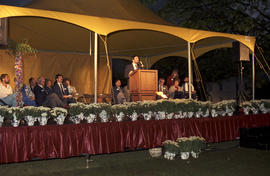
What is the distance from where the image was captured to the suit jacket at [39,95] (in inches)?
340

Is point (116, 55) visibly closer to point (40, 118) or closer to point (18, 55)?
point (18, 55)

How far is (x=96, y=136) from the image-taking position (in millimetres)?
5637

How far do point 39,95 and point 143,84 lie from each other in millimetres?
3098

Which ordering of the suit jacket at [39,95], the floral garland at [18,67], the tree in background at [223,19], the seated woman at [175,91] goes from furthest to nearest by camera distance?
the tree in background at [223,19] < the seated woman at [175,91] < the suit jacket at [39,95] < the floral garland at [18,67]

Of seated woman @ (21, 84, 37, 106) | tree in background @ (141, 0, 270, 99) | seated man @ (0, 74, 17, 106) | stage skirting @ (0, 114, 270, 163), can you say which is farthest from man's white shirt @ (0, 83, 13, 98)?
tree in background @ (141, 0, 270, 99)

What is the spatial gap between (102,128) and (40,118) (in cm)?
112

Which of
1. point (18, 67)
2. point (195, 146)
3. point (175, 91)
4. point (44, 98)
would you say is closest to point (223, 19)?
point (175, 91)

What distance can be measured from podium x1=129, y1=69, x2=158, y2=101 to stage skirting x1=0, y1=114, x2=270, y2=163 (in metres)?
1.25

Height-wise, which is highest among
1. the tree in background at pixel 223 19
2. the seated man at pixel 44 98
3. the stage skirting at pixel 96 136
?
the tree in background at pixel 223 19

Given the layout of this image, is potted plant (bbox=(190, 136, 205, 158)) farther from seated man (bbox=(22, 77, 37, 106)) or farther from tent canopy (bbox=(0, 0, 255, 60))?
seated man (bbox=(22, 77, 37, 106))

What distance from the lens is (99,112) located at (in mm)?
5809

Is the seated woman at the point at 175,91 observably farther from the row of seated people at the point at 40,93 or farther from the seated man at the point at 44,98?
the seated man at the point at 44,98

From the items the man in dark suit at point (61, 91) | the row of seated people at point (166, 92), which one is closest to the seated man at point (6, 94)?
the man in dark suit at point (61, 91)

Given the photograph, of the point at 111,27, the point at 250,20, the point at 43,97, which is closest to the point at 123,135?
the point at 111,27
